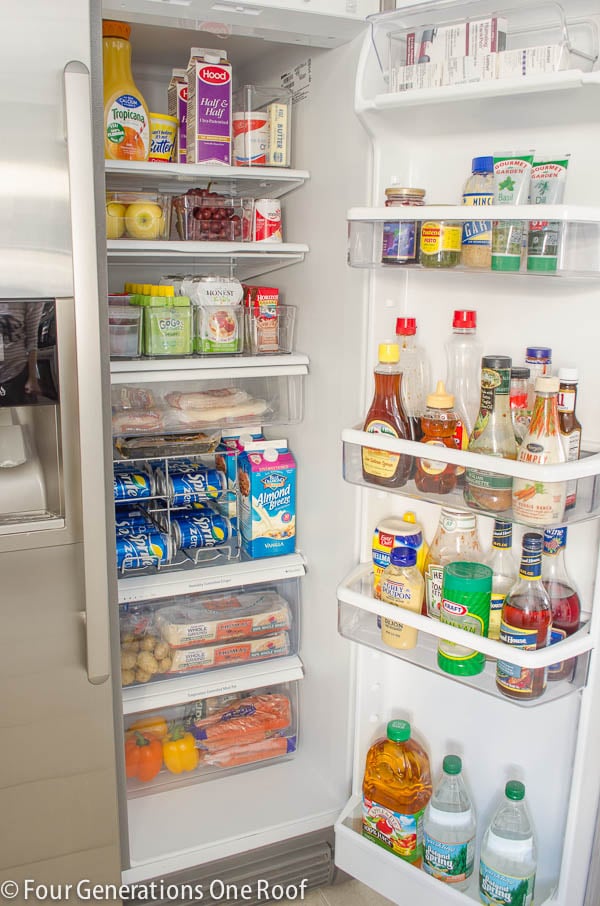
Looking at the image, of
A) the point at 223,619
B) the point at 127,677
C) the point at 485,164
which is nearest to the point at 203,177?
the point at 485,164

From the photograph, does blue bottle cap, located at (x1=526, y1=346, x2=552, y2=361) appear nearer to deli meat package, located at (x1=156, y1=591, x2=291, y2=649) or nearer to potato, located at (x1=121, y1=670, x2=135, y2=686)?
deli meat package, located at (x1=156, y1=591, x2=291, y2=649)

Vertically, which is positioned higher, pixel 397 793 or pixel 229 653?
pixel 229 653

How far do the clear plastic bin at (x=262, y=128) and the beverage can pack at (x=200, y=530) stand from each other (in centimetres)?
90

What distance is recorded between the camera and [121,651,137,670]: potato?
203cm

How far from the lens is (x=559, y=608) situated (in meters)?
1.48

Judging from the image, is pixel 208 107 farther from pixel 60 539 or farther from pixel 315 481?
pixel 60 539

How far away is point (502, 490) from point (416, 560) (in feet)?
0.98

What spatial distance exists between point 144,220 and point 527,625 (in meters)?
1.21

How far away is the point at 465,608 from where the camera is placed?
1482mm

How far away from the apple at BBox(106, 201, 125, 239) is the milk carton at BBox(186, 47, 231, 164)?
21 centimetres

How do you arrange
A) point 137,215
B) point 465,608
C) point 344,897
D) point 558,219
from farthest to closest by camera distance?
point 344,897 < point 137,215 < point 465,608 < point 558,219

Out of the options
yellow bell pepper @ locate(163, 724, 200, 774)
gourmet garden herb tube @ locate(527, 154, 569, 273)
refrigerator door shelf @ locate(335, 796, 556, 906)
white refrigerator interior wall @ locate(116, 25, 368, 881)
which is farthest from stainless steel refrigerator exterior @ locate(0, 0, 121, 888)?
gourmet garden herb tube @ locate(527, 154, 569, 273)

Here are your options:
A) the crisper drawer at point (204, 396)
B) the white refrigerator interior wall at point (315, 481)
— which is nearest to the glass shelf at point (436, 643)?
the white refrigerator interior wall at point (315, 481)

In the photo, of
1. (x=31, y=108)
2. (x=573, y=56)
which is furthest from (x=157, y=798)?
(x=573, y=56)
